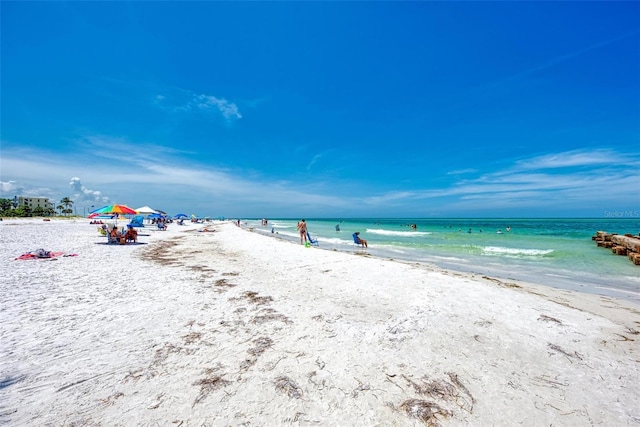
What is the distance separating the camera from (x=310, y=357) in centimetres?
389

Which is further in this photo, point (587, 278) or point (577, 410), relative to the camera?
point (587, 278)

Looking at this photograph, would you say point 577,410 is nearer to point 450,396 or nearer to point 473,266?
point 450,396

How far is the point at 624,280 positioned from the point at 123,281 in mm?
18272

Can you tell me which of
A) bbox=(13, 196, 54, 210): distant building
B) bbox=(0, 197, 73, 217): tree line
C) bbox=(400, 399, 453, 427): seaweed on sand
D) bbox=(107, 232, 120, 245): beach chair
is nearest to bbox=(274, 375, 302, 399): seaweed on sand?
bbox=(400, 399, 453, 427): seaweed on sand

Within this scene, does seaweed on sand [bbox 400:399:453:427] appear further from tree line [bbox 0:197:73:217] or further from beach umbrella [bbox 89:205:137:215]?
tree line [bbox 0:197:73:217]

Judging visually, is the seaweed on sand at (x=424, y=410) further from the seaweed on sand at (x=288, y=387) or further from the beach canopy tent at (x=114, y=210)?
the beach canopy tent at (x=114, y=210)

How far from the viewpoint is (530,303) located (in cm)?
635

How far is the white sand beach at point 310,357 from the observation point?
2836 millimetres

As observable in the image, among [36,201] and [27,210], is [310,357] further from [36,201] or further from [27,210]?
[36,201]

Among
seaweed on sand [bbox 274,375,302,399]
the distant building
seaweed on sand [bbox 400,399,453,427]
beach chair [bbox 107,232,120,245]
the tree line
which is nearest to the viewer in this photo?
seaweed on sand [bbox 400,399,453,427]

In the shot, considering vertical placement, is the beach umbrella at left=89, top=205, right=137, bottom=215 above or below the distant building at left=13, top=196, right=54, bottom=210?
below

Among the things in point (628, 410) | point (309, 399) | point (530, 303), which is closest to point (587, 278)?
point (530, 303)

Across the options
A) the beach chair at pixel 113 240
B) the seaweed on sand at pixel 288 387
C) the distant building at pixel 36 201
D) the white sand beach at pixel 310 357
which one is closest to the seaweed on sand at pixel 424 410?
the white sand beach at pixel 310 357

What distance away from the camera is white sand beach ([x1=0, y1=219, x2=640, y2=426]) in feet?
9.30
